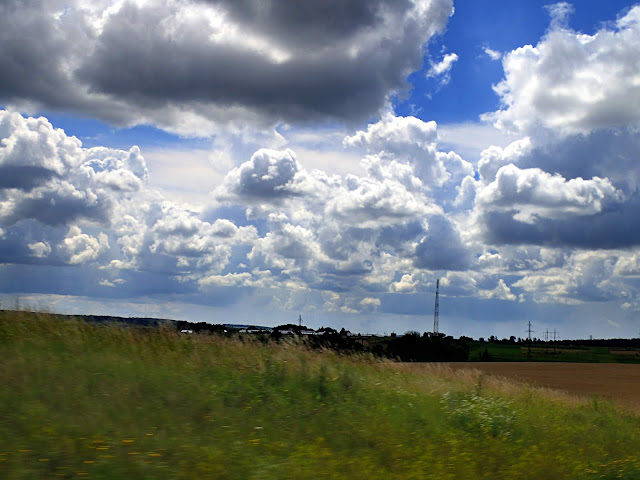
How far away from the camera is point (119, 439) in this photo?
9.01 m

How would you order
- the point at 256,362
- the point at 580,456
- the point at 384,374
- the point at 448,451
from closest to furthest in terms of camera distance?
the point at 448,451 → the point at 580,456 → the point at 256,362 → the point at 384,374

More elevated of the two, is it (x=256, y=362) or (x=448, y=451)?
(x=256, y=362)

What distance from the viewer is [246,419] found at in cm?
1186

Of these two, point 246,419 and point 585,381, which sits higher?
point 246,419

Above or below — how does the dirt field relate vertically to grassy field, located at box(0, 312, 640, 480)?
below

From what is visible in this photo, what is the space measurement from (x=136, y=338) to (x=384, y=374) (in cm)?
815

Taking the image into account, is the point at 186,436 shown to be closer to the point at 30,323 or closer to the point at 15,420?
the point at 15,420

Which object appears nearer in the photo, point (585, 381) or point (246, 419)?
point (246, 419)

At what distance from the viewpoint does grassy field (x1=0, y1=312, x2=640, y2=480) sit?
8.62 meters

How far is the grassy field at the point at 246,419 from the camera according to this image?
28.3 feet

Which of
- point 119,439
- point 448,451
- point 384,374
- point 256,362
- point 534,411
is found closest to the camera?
point 119,439

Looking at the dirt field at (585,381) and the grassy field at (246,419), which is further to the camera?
the dirt field at (585,381)

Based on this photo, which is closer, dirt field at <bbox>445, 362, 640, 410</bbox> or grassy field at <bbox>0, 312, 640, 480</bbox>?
grassy field at <bbox>0, 312, 640, 480</bbox>

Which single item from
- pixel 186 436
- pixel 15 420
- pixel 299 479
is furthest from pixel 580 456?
pixel 15 420
